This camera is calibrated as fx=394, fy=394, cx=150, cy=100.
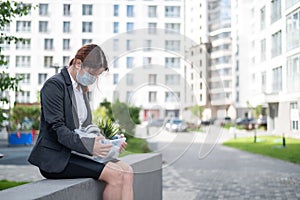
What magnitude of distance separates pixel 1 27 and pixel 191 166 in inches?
192

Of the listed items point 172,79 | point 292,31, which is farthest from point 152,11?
point 292,31

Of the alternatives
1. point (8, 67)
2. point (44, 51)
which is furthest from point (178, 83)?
point (8, 67)

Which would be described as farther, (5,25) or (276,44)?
(276,44)

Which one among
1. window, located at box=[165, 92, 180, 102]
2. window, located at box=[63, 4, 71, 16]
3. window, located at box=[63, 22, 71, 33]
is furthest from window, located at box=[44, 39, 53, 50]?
window, located at box=[165, 92, 180, 102]

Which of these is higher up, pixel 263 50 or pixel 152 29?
pixel 263 50

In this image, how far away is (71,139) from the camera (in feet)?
5.14

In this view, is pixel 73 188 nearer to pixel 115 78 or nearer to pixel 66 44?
pixel 115 78

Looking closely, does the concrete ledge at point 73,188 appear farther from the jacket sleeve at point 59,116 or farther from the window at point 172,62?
the window at point 172,62

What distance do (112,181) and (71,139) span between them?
0.32 meters

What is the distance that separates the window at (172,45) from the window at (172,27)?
4cm

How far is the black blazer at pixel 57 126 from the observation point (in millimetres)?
1588

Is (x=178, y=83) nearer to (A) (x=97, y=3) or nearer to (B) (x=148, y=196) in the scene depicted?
(A) (x=97, y=3)

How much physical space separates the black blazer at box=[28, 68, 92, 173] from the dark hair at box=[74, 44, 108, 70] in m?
0.20

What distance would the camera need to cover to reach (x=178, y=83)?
1.32 meters
